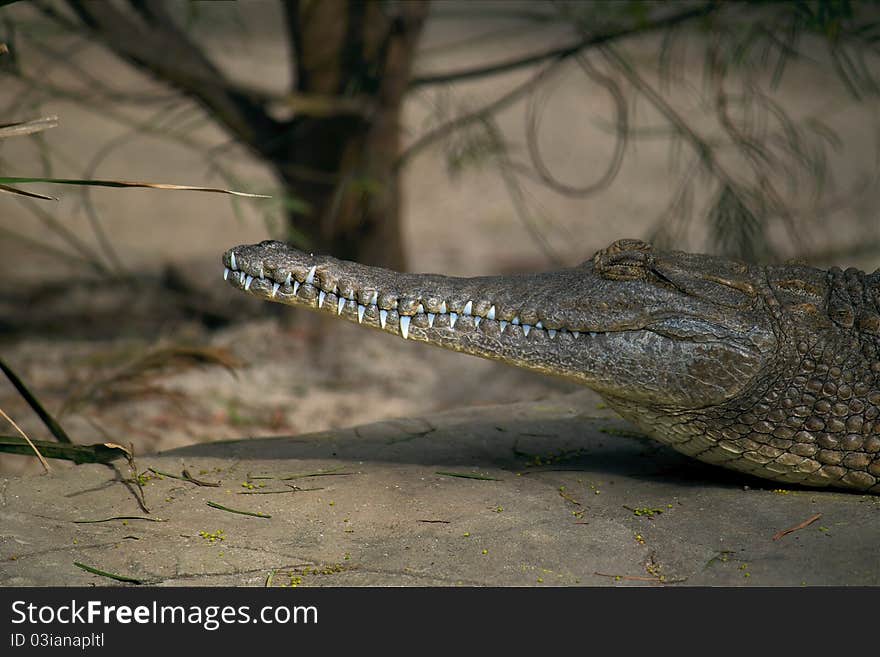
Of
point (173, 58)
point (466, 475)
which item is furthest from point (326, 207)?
point (466, 475)

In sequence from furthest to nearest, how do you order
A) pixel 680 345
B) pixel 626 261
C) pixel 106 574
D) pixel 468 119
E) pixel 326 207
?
pixel 326 207, pixel 468 119, pixel 626 261, pixel 680 345, pixel 106 574

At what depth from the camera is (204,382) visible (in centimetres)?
568

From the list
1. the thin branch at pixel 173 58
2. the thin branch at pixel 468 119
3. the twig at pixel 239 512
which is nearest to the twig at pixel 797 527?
the twig at pixel 239 512

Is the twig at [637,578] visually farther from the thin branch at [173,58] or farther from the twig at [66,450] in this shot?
the thin branch at [173,58]

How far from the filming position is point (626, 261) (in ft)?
10.2

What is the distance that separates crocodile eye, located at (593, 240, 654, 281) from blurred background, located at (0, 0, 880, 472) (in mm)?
1632

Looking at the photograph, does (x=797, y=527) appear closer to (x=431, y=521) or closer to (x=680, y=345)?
(x=680, y=345)

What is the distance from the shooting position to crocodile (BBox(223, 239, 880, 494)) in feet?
9.66

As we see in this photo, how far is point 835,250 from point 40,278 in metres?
6.45

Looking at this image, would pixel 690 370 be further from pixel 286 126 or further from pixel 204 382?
pixel 286 126

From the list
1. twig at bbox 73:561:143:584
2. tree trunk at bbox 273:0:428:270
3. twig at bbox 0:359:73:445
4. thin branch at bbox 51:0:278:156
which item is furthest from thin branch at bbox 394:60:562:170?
twig at bbox 73:561:143:584

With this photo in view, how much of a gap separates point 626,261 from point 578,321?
0.96 ft

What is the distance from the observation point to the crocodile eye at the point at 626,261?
121 inches
